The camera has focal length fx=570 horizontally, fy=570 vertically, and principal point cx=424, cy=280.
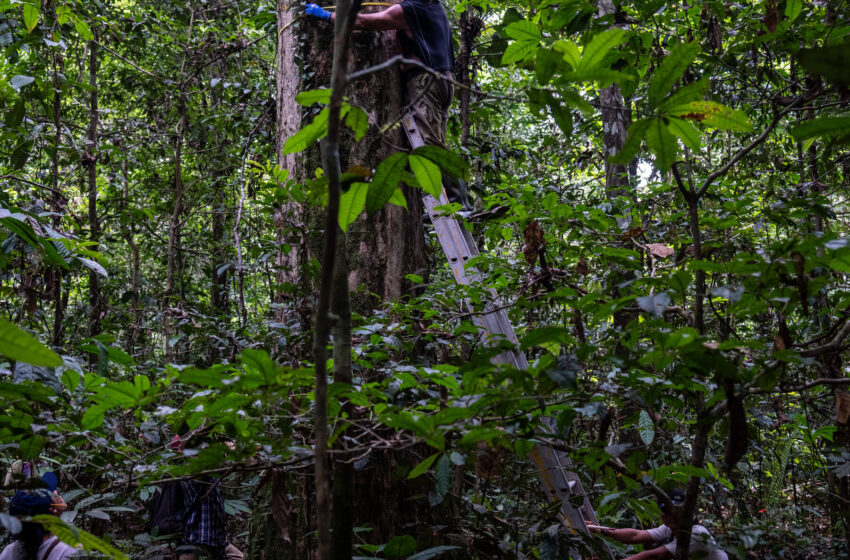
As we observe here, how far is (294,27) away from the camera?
3.69m

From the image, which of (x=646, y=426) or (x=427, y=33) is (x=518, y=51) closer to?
(x=427, y=33)

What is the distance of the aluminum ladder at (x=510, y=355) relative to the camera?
265 centimetres

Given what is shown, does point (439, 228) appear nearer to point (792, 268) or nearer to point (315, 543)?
point (315, 543)

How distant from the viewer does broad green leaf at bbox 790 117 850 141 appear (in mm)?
1040

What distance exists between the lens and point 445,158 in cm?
128

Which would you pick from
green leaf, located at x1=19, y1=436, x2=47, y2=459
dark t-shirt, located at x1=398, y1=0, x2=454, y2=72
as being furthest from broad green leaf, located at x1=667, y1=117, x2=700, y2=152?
dark t-shirt, located at x1=398, y1=0, x2=454, y2=72

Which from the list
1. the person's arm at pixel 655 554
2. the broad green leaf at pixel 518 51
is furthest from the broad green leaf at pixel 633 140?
the person's arm at pixel 655 554

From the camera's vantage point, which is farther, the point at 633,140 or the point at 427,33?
the point at 427,33

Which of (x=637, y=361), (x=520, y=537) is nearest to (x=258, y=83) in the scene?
(x=520, y=537)

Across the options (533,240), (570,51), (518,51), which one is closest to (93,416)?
(570,51)

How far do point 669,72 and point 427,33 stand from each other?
7.74 ft

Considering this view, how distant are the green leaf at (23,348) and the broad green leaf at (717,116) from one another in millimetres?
1333

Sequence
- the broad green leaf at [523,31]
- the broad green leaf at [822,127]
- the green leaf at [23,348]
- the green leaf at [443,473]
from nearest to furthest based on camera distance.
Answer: the green leaf at [23,348]
the broad green leaf at [822,127]
the green leaf at [443,473]
the broad green leaf at [523,31]

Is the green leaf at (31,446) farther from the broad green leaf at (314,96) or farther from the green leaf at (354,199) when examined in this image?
the broad green leaf at (314,96)
